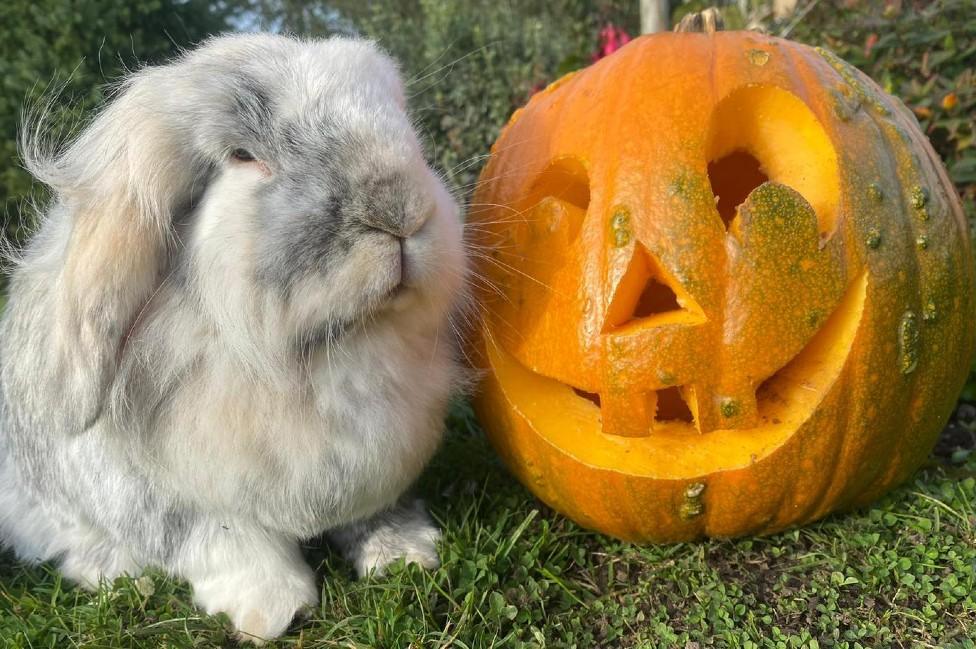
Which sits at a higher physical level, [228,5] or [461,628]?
[228,5]

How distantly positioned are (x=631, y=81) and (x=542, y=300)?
1.86ft

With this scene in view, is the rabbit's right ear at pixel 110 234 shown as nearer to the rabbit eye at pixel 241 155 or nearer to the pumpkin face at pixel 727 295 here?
the rabbit eye at pixel 241 155

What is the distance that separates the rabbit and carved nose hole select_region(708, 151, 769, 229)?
739 mm

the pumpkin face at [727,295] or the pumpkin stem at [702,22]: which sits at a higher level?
the pumpkin stem at [702,22]

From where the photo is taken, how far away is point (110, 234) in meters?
1.48

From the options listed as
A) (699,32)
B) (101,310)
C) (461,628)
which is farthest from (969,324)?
(101,310)

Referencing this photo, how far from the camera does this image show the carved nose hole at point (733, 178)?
Result: 6.41 ft

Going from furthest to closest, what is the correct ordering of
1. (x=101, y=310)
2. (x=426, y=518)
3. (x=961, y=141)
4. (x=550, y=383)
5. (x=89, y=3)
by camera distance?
(x=89, y=3)
(x=961, y=141)
(x=426, y=518)
(x=550, y=383)
(x=101, y=310)

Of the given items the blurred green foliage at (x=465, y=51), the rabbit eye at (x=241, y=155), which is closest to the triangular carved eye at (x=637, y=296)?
the blurred green foliage at (x=465, y=51)

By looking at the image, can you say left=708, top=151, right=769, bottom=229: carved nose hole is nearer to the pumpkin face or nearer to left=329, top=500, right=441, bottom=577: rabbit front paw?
the pumpkin face

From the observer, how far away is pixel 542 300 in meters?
1.77

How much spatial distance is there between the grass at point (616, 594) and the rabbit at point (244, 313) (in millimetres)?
126

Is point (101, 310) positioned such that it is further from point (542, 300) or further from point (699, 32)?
point (699, 32)

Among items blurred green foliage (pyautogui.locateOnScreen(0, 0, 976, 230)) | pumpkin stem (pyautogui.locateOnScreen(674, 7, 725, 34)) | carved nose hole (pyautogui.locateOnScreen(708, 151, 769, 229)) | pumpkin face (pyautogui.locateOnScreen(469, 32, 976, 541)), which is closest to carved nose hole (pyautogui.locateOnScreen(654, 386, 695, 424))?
pumpkin face (pyautogui.locateOnScreen(469, 32, 976, 541))
